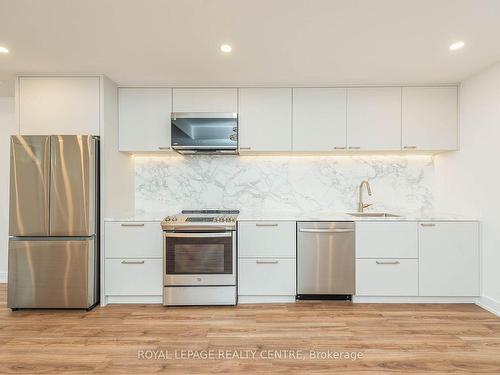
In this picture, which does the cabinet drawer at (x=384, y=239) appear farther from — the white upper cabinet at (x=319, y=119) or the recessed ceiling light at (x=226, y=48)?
the recessed ceiling light at (x=226, y=48)

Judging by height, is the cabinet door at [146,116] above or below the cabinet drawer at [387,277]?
above

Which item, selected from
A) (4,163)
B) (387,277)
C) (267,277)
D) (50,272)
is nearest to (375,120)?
(387,277)

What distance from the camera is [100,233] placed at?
2988 millimetres

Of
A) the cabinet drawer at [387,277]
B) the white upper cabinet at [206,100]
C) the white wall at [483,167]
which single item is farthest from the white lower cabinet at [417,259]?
the white upper cabinet at [206,100]

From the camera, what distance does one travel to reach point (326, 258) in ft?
9.87

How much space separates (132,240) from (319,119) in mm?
2318

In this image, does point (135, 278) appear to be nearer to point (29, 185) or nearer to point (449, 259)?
point (29, 185)

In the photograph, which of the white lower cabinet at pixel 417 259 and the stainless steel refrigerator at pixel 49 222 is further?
the white lower cabinet at pixel 417 259

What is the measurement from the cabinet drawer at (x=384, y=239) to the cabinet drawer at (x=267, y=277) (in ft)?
2.35

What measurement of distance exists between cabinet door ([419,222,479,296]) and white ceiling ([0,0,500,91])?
1546 millimetres

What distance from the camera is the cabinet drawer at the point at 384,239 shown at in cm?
300

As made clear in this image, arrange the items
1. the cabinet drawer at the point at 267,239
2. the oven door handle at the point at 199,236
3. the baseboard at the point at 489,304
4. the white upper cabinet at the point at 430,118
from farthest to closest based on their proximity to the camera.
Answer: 1. the white upper cabinet at the point at 430,118
2. the cabinet drawer at the point at 267,239
3. the oven door handle at the point at 199,236
4. the baseboard at the point at 489,304

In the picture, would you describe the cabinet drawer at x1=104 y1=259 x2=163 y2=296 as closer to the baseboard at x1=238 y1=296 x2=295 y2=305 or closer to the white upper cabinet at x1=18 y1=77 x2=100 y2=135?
the baseboard at x1=238 y1=296 x2=295 y2=305

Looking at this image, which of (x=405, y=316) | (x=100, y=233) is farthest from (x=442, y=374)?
(x=100, y=233)
